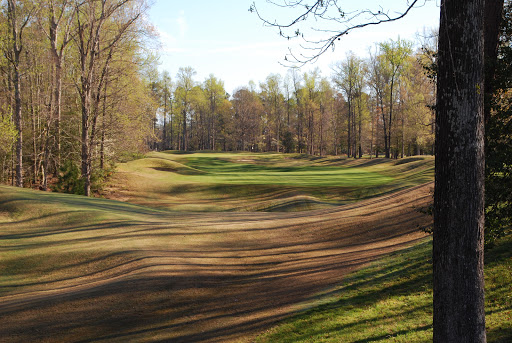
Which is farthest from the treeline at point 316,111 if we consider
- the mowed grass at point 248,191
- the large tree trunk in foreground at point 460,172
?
the large tree trunk in foreground at point 460,172

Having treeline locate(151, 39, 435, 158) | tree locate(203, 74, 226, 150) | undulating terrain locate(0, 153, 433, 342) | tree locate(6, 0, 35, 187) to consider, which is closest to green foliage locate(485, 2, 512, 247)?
undulating terrain locate(0, 153, 433, 342)

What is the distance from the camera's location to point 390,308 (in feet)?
26.9

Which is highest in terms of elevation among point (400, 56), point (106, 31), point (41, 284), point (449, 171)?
point (400, 56)

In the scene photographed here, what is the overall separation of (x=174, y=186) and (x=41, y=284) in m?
21.6

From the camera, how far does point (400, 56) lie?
56.8 metres

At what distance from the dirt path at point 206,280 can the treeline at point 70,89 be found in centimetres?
1484

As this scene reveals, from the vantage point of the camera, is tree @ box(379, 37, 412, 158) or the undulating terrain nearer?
the undulating terrain

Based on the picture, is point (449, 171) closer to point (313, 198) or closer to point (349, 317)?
point (349, 317)

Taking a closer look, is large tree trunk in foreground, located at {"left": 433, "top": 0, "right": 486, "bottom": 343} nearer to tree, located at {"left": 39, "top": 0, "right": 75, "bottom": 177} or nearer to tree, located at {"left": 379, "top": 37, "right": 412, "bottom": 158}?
tree, located at {"left": 39, "top": 0, "right": 75, "bottom": 177}

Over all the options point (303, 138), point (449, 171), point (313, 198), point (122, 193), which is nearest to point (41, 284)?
point (449, 171)

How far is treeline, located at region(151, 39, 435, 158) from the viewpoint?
57.5 meters

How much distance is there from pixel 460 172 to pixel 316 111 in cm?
7206

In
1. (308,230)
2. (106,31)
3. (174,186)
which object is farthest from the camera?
(174,186)

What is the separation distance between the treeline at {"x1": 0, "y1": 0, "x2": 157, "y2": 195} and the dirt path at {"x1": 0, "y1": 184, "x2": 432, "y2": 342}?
1484 cm
